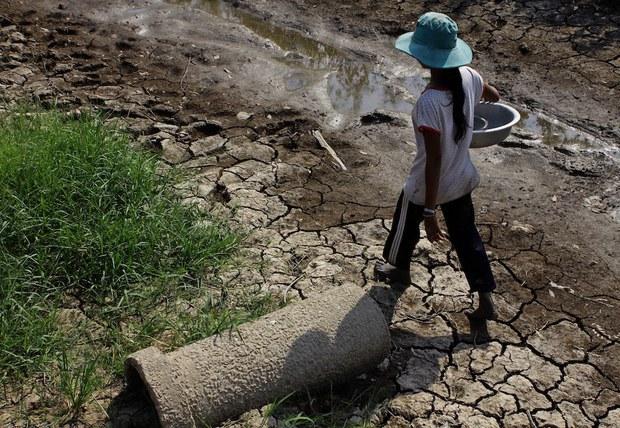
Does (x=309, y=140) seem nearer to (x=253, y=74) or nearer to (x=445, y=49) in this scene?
(x=253, y=74)

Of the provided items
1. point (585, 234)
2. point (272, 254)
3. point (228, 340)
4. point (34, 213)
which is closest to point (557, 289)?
point (585, 234)

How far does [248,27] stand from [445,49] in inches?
182

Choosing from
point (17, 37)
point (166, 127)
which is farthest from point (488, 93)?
point (17, 37)

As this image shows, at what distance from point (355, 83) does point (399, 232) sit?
2.90 metres

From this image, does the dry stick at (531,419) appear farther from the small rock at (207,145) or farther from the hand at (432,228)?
the small rock at (207,145)

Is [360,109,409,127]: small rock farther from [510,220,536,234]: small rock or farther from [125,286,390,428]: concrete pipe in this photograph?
[125,286,390,428]: concrete pipe

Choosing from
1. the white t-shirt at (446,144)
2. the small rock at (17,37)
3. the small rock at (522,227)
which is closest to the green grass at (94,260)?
the white t-shirt at (446,144)

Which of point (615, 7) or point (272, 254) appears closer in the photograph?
point (272, 254)

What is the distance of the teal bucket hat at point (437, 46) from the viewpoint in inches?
127

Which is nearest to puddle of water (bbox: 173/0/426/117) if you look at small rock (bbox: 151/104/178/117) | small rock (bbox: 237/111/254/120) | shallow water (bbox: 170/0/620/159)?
shallow water (bbox: 170/0/620/159)

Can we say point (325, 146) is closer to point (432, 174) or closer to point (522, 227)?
point (522, 227)

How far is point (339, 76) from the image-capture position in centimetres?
658

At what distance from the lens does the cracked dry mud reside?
3488 mm

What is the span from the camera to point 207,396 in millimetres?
3117
